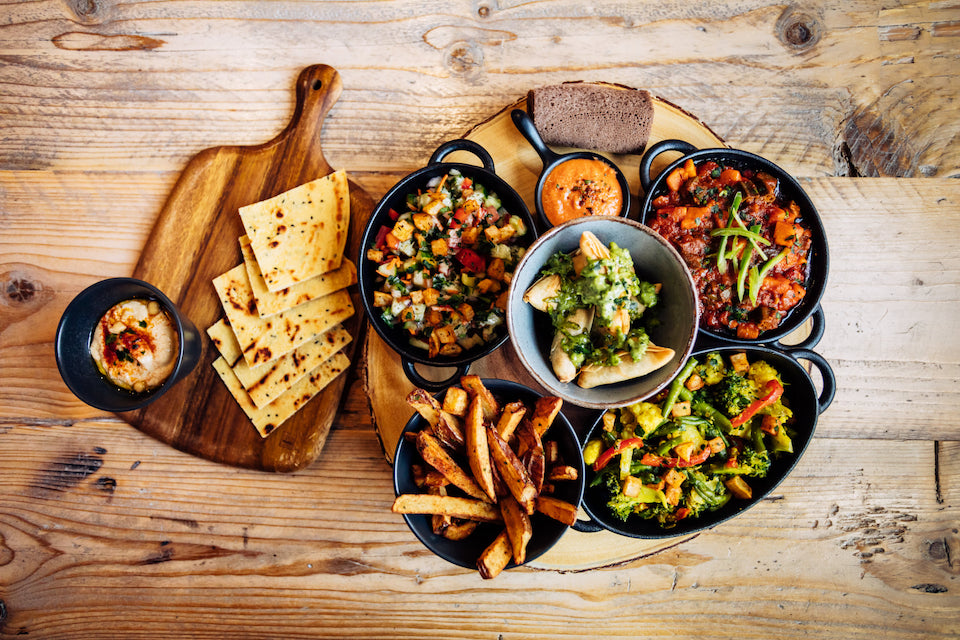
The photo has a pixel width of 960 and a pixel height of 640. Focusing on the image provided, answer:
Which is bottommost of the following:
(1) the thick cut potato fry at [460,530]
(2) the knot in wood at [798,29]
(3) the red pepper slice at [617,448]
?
(1) the thick cut potato fry at [460,530]

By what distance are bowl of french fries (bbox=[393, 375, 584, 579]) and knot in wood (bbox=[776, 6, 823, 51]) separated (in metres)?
2.69

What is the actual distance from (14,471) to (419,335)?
2.69 meters

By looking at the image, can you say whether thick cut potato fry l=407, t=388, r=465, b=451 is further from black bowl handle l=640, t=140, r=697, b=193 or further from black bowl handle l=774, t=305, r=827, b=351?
black bowl handle l=774, t=305, r=827, b=351

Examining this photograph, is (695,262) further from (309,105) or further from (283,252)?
(309,105)

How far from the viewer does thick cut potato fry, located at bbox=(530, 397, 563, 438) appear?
2.31 meters

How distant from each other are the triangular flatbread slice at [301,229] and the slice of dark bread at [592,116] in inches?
45.5

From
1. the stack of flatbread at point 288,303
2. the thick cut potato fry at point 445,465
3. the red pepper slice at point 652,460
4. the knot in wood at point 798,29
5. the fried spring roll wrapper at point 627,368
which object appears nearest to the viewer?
the fried spring roll wrapper at point 627,368

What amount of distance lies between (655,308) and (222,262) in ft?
7.90

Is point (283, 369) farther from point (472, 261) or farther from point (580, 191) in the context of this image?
point (580, 191)

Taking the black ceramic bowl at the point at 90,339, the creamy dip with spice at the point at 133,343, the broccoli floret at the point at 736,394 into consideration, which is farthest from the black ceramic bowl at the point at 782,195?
the creamy dip with spice at the point at 133,343

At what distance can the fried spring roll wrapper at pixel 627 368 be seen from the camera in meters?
2.22

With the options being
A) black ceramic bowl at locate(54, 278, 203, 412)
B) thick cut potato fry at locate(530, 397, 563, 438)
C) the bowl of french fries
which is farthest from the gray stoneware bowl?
black ceramic bowl at locate(54, 278, 203, 412)

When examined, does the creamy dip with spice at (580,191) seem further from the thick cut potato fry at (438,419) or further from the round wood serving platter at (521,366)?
the thick cut potato fry at (438,419)

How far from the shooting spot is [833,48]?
330 cm
